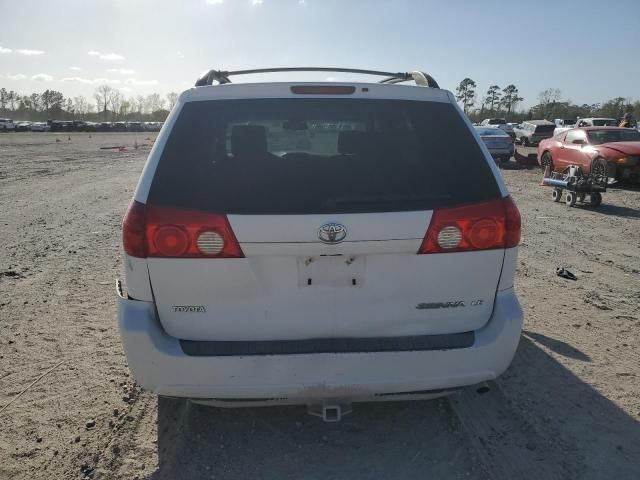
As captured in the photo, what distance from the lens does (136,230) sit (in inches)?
93.3

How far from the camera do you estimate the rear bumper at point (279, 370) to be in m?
2.35

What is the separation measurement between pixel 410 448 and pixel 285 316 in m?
1.13

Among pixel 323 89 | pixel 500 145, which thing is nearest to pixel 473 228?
pixel 323 89

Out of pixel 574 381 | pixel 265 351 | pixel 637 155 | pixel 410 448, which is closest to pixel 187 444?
pixel 265 351

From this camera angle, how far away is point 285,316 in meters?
2.38

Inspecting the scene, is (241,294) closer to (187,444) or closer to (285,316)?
(285,316)

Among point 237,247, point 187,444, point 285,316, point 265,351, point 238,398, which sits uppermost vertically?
point 237,247

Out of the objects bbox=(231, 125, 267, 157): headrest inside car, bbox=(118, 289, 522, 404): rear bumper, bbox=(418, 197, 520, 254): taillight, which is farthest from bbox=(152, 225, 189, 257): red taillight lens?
bbox=(418, 197, 520, 254): taillight

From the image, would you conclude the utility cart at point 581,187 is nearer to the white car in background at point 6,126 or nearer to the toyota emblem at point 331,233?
the toyota emblem at point 331,233

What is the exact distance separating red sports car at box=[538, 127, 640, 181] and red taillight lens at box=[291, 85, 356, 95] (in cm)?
1318

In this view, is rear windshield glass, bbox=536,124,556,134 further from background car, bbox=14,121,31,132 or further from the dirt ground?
background car, bbox=14,121,31,132

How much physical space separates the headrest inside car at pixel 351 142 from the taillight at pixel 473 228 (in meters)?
0.61

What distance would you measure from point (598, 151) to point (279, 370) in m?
14.4

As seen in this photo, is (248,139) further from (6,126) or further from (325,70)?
(6,126)
